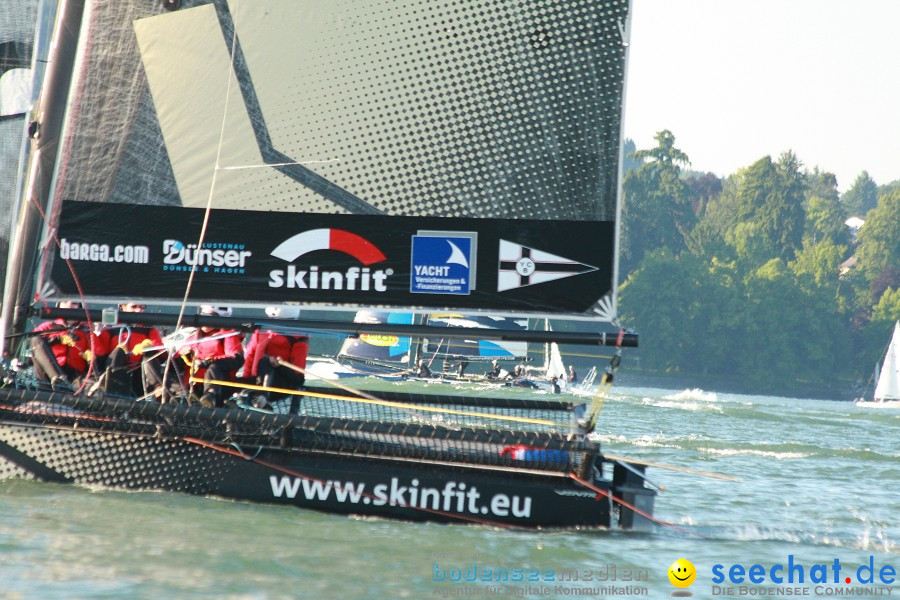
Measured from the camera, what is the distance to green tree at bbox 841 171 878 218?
149875 millimetres

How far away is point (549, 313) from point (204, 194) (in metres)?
2.56

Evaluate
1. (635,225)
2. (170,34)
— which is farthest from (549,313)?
(635,225)

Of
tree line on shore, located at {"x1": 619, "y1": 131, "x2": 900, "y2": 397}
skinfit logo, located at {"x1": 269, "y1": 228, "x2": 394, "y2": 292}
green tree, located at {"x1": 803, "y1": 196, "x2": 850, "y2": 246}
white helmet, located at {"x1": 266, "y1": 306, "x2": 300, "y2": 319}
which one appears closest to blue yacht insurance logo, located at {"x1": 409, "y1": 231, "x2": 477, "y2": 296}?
skinfit logo, located at {"x1": 269, "y1": 228, "x2": 394, "y2": 292}

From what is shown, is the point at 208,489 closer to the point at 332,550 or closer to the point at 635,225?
the point at 332,550

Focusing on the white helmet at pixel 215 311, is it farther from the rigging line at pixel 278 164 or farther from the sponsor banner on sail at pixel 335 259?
the rigging line at pixel 278 164

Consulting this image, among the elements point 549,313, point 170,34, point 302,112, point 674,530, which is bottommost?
point 674,530

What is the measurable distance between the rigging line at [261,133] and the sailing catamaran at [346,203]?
16mm

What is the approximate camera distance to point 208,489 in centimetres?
847

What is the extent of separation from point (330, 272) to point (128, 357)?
2131 millimetres

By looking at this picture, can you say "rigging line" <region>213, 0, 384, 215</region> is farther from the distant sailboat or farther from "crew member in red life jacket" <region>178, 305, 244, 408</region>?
the distant sailboat

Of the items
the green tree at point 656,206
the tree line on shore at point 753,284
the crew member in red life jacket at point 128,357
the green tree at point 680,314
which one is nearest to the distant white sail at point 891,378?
the tree line on shore at point 753,284

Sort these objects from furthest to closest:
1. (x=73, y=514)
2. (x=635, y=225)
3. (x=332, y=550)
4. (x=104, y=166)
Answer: (x=635, y=225) → (x=104, y=166) → (x=73, y=514) → (x=332, y=550)

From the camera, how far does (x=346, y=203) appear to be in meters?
8.19

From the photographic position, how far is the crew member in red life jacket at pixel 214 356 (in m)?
8.98
